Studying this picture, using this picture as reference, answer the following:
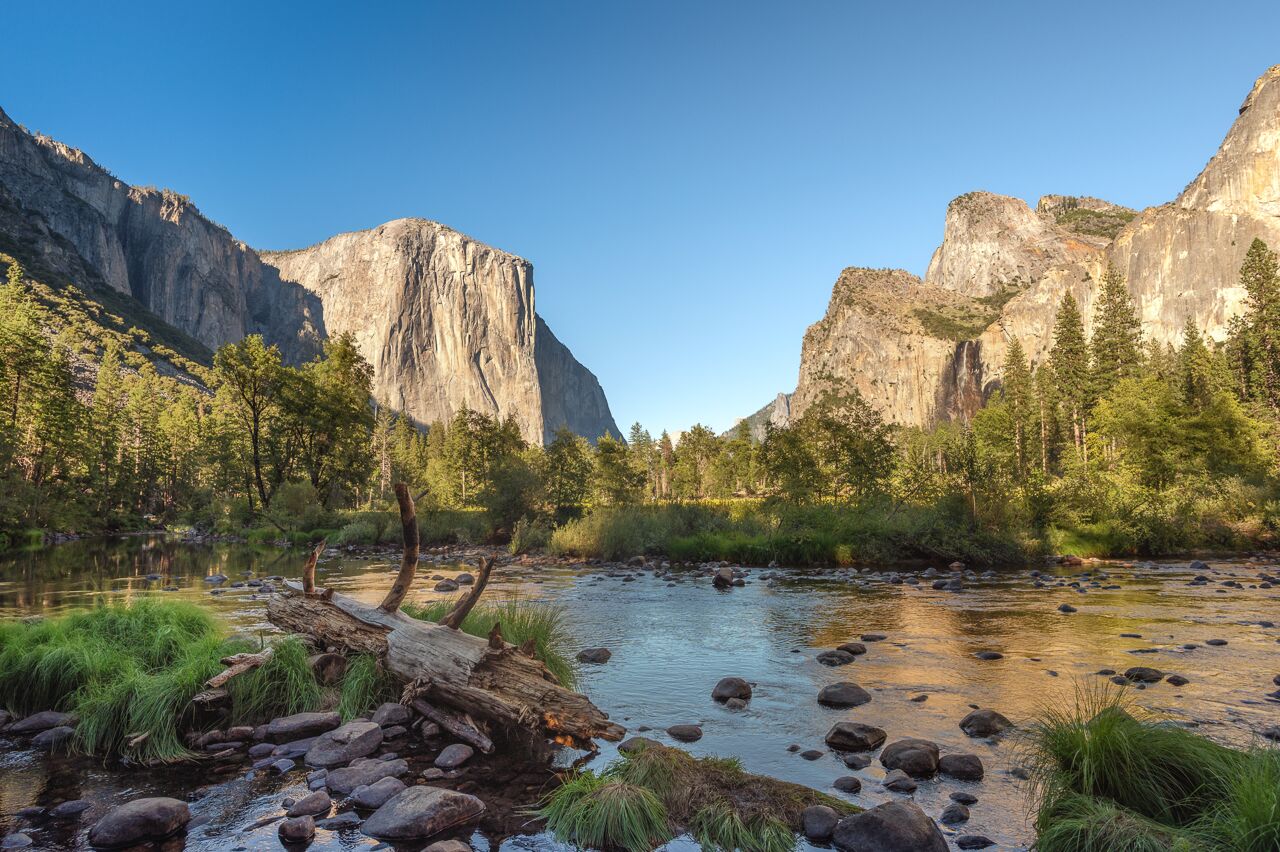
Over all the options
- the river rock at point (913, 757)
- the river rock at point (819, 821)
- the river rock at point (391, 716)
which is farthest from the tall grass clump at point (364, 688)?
the river rock at point (913, 757)

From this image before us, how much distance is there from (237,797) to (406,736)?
1656 mm

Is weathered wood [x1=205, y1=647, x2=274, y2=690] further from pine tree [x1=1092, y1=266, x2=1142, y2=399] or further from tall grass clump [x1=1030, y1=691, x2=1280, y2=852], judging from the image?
pine tree [x1=1092, y1=266, x2=1142, y2=399]

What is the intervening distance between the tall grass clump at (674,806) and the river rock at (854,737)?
1548 millimetres

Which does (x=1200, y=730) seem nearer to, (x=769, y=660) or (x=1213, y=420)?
(x=769, y=660)

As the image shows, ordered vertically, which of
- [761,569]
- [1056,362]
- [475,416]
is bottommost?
[761,569]

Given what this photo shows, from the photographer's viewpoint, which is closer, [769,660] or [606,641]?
[769,660]

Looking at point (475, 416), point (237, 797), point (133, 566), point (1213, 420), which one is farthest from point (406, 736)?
point (475, 416)

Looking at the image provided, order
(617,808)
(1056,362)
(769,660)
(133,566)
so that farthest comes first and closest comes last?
(1056,362)
(133,566)
(769,660)
(617,808)

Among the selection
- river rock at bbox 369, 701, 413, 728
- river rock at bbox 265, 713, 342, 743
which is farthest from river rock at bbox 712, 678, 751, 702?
river rock at bbox 265, 713, 342, 743

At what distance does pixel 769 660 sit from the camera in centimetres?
1093

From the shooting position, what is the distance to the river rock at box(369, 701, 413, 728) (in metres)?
7.10

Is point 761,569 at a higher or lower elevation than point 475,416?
lower

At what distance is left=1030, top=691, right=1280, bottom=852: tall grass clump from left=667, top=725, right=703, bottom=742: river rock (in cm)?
323

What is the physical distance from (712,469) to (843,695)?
79923 millimetres
